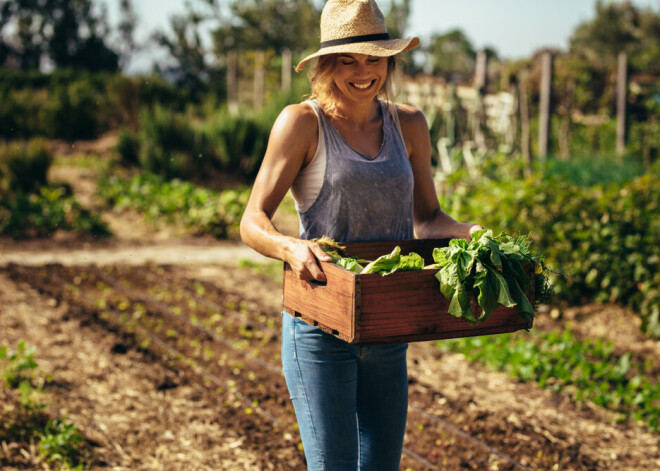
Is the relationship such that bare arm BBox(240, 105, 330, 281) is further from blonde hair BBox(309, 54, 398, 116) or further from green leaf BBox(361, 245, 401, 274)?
green leaf BBox(361, 245, 401, 274)

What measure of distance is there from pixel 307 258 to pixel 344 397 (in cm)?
48

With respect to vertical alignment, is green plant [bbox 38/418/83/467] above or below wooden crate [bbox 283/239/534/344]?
below

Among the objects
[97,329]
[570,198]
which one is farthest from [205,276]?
[570,198]

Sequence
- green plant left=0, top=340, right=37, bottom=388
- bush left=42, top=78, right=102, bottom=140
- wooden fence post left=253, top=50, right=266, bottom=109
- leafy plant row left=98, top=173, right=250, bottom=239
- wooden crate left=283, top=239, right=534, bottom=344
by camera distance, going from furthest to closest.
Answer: wooden fence post left=253, top=50, right=266, bottom=109
bush left=42, top=78, right=102, bottom=140
leafy plant row left=98, top=173, right=250, bottom=239
green plant left=0, top=340, right=37, bottom=388
wooden crate left=283, top=239, right=534, bottom=344

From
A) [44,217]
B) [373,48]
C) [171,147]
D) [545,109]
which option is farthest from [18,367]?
[171,147]

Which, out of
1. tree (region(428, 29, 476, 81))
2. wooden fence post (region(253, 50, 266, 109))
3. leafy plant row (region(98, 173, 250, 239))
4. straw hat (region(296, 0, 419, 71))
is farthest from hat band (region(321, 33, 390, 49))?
tree (region(428, 29, 476, 81))

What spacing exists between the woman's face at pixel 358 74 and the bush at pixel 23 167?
8.41 m

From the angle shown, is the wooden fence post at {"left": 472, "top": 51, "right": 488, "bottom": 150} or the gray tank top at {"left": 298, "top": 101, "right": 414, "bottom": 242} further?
the wooden fence post at {"left": 472, "top": 51, "right": 488, "bottom": 150}

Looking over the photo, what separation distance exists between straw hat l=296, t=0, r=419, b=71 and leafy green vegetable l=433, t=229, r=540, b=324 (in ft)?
2.02

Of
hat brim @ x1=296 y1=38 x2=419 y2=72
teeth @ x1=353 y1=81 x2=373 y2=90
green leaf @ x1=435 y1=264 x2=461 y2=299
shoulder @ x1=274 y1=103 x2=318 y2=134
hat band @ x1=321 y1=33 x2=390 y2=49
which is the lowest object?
green leaf @ x1=435 y1=264 x2=461 y2=299

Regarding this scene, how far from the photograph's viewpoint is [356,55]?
220 centimetres

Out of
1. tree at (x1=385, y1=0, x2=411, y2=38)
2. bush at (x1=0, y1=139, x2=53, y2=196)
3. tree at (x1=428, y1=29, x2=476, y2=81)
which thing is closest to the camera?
bush at (x1=0, y1=139, x2=53, y2=196)

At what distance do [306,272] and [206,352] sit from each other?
337 cm

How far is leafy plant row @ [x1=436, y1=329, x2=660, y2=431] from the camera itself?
4.39 metres
